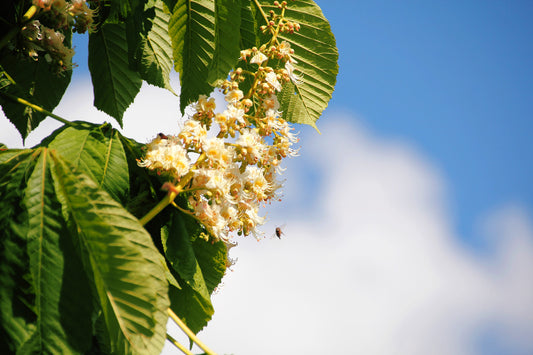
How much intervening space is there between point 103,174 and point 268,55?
81cm

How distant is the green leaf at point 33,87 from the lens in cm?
233

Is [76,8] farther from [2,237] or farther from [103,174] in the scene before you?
[2,237]

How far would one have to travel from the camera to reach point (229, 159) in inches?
68.9

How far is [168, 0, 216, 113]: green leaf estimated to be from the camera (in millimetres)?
2061

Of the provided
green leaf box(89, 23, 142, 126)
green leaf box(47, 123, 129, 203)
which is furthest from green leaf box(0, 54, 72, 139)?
green leaf box(47, 123, 129, 203)

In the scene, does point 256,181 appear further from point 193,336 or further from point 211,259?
point 193,336

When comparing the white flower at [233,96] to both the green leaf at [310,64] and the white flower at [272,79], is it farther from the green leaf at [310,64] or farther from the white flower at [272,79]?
the green leaf at [310,64]

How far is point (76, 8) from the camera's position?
2014 mm

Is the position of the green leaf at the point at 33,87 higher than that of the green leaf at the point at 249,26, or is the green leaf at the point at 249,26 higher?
the green leaf at the point at 249,26

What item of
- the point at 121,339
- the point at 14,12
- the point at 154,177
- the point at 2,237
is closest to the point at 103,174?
the point at 154,177

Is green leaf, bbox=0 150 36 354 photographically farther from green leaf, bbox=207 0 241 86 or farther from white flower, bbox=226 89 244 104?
green leaf, bbox=207 0 241 86

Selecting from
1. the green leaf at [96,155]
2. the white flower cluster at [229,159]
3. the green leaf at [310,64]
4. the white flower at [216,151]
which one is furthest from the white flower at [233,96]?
the green leaf at [310,64]

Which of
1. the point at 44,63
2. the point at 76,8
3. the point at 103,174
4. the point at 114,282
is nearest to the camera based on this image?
the point at 114,282

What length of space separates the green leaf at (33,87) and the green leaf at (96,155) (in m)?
0.76
